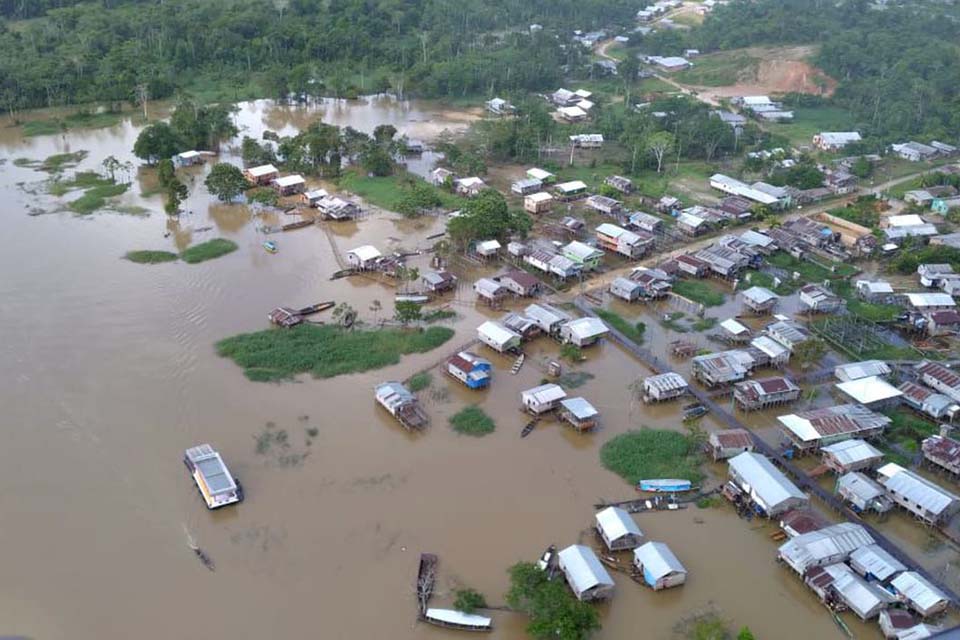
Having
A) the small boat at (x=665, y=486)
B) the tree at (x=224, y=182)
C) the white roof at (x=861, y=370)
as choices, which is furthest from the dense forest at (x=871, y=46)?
the tree at (x=224, y=182)

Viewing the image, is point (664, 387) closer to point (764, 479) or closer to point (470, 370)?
point (764, 479)

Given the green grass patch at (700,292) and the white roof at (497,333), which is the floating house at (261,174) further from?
the green grass patch at (700,292)

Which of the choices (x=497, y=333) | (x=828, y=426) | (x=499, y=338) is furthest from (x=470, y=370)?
(x=828, y=426)

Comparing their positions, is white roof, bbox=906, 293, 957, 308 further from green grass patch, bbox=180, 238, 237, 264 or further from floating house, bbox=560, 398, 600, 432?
green grass patch, bbox=180, 238, 237, 264

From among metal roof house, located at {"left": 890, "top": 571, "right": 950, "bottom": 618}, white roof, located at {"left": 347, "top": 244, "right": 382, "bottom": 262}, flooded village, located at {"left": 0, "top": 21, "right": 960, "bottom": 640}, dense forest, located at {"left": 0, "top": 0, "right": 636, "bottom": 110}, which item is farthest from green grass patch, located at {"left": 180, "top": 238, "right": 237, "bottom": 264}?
metal roof house, located at {"left": 890, "top": 571, "right": 950, "bottom": 618}

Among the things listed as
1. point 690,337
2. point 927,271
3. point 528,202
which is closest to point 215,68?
point 528,202

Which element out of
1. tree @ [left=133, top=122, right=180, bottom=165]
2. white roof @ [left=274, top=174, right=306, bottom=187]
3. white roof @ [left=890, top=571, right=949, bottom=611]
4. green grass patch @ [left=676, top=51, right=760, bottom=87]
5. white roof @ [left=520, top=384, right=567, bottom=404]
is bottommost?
white roof @ [left=890, top=571, right=949, bottom=611]
